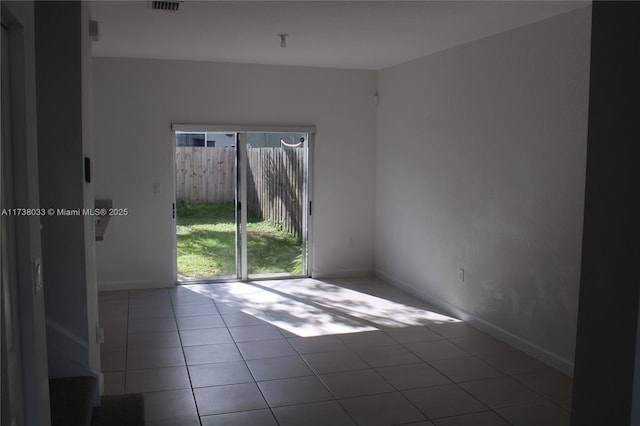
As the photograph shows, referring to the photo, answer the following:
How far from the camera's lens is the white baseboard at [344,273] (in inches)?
276

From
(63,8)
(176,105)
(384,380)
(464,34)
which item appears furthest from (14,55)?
(176,105)

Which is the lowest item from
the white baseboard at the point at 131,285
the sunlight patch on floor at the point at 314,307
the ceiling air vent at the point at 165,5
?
the sunlight patch on floor at the point at 314,307

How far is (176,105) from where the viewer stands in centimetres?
628

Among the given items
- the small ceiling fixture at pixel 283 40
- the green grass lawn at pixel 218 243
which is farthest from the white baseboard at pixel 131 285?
the small ceiling fixture at pixel 283 40

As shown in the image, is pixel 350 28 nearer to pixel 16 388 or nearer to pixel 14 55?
pixel 14 55

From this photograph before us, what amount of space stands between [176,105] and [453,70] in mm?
3028

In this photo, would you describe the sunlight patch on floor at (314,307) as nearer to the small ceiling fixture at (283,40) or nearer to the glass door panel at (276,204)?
the glass door panel at (276,204)

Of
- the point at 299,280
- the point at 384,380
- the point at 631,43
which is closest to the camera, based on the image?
the point at 631,43

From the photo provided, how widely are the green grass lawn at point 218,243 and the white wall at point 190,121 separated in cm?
26

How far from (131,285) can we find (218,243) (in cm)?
110

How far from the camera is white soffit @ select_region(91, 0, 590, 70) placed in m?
3.84

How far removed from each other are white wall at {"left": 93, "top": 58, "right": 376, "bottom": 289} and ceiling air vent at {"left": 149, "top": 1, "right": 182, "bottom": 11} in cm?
240

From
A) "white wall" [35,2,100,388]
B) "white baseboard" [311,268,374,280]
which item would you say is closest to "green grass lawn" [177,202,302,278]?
"white baseboard" [311,268,374,280]

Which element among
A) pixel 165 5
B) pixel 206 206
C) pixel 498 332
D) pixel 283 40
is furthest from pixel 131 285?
pixel 498 332
